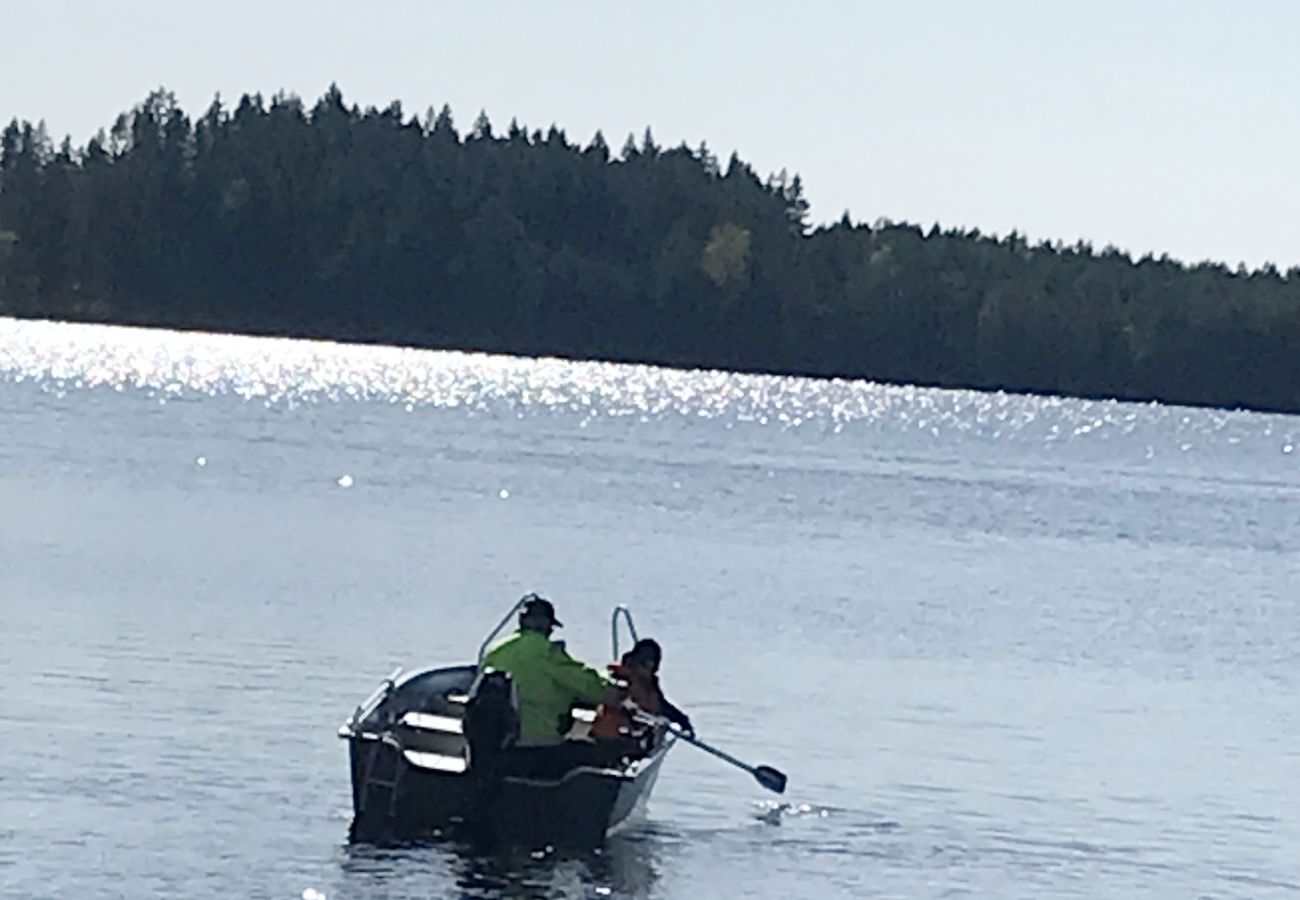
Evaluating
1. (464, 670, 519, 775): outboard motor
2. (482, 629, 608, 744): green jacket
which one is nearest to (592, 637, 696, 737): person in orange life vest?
(482, 629, 608, 744): green jacket

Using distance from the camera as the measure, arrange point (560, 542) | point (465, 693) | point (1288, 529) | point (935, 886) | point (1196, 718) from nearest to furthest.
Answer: point (935, 886) < point (465, 693) < point (1196, 718) < point (560, 542) < point (1288, 529)

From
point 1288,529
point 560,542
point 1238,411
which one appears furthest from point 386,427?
point 1238,411

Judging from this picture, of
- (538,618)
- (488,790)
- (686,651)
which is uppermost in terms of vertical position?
(538,618)

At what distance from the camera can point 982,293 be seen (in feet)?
530

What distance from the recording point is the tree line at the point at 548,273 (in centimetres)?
16150

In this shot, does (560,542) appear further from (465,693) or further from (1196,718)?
(465,693)

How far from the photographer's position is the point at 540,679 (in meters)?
26.2

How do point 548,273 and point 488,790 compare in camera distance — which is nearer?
point 488,790

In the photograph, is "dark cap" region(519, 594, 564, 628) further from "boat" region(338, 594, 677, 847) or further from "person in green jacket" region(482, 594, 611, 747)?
"boat" region(338, 594, 677, 847)

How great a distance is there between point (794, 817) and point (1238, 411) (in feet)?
488

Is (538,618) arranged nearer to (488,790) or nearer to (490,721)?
(490,721)

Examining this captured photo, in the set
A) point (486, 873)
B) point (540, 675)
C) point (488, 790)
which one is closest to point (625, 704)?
point (540, 675)

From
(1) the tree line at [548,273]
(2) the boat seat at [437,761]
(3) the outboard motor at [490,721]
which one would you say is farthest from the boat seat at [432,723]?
(1) the tree line at [548,273]

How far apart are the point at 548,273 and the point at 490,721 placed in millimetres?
136724
